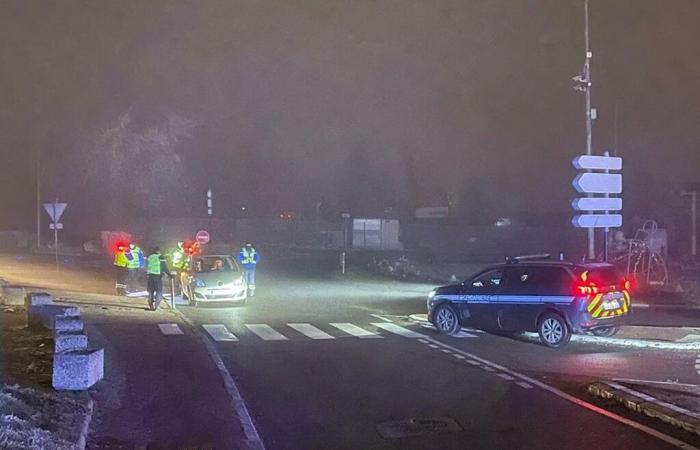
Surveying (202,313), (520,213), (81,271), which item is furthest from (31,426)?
(520,213)

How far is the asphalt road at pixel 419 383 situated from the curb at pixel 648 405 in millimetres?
209

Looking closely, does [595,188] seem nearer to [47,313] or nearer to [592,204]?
[592,204]

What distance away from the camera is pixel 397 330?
18.4 m

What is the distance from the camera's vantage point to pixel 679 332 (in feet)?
56.0

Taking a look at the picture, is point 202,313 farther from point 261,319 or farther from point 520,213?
point 520,213

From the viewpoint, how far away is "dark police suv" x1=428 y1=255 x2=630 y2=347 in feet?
51.3

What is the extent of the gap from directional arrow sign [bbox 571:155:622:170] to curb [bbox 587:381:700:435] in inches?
439

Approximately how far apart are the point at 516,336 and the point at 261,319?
6.62 meters

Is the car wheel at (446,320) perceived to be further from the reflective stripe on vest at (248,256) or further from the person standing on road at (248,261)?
the reflective stripe on vest at (248,256)

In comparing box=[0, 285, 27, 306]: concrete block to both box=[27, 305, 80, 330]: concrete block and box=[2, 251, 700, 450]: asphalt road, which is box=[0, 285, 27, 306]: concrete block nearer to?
box=[2, 251, 700, 450]: asphalt road

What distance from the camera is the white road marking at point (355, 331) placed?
56.0ft

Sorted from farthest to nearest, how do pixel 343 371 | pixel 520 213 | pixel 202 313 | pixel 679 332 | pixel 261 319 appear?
pixel 520 213 → pixel 202 313 → pixel 261 319 → pixel 679 332 → pixel 343 371

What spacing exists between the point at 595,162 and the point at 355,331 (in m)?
8.20

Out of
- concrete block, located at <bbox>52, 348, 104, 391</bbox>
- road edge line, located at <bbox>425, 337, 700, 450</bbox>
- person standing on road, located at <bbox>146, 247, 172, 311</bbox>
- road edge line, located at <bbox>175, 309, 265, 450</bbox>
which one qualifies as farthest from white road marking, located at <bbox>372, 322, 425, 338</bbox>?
concrete block, located at <bbox>52, 348, 104, 391</bbox>
